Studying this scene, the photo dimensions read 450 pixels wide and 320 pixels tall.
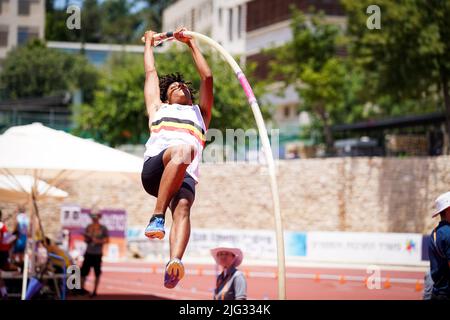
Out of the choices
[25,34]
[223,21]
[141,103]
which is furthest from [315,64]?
[25,34]

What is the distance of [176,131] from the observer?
7.20 metres

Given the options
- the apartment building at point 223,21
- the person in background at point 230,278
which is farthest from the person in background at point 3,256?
the apartment building at point 223,21

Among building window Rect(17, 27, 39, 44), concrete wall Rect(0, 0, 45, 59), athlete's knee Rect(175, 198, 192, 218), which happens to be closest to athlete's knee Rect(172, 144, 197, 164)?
athlete's knee Rect(175, 198, 192, 218)

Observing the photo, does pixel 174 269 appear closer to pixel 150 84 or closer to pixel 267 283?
pixel 150 84

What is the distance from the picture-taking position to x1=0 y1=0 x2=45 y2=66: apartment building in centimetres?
7888

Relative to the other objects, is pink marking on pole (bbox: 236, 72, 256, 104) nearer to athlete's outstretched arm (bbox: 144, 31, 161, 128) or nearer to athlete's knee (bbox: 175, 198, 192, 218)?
athlete's outstretched arm (bbox: 144, 31, 161, 128)

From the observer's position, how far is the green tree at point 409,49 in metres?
36.1

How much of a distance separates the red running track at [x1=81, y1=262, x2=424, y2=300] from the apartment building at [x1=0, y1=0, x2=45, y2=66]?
2027 inches

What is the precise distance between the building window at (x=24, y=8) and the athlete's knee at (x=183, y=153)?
7335cm

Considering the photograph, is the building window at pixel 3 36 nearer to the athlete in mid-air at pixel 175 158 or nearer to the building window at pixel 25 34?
the building window at pixel 25 34

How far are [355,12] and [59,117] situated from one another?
18599 mm

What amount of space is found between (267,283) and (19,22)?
59120mm

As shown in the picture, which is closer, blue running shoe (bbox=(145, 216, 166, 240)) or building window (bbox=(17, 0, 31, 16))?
blue running shoe (bbox=(145, 216, 166, 240))

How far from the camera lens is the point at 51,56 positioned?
2891 inches
